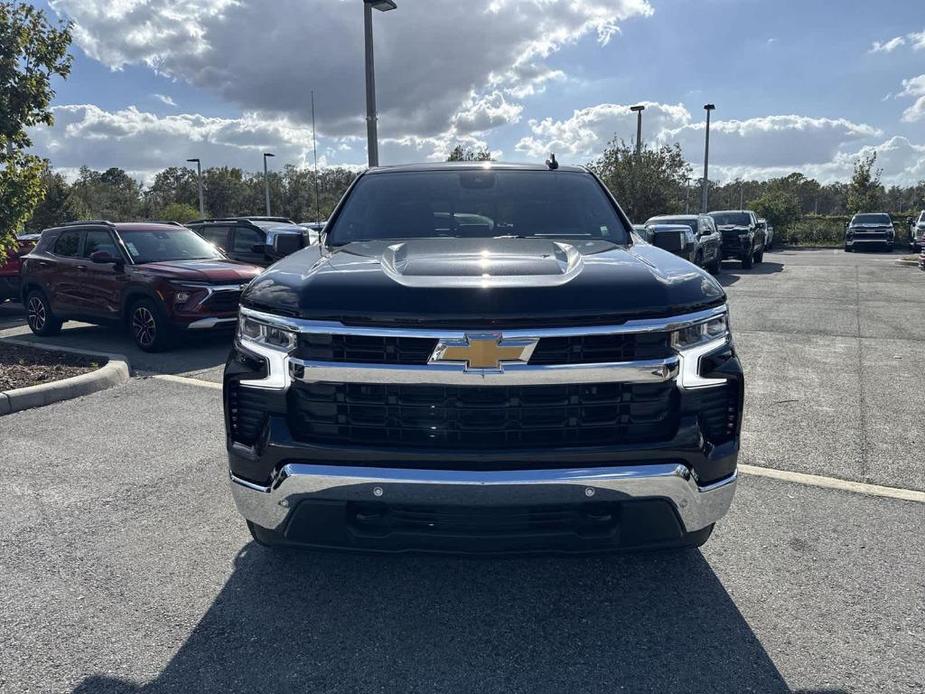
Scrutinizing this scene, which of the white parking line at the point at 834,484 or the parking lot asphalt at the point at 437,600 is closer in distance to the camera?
the parking lot asphalt at the point at 437,600

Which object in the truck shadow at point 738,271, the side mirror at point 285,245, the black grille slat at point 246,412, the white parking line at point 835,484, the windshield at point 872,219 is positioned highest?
the windshield at point 872,219

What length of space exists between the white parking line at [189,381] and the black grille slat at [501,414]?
4619mm

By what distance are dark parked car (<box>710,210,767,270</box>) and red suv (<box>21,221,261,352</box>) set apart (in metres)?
16.3

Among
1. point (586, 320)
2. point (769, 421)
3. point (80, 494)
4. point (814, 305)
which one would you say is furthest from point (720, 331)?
point (814, 305)

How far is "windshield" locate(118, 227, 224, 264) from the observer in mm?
9430

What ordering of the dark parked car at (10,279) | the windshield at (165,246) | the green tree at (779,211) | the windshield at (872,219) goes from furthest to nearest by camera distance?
the green tree at (779,211) → the windshield at (872,219) → the dark parked car at (10,279) → the windshield at (165,246)

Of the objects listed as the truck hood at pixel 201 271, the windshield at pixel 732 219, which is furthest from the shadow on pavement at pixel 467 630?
the windshield at pixel 732 219

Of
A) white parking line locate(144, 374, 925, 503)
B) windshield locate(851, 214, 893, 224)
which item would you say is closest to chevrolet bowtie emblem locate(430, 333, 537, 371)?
white parking line locate(144, 374, 925, 503)

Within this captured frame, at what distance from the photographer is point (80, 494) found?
4070mm

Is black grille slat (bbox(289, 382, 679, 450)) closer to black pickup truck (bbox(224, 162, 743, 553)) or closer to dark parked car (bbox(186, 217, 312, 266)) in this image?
black pickup truck (bbox(224, 162, 743, 553))

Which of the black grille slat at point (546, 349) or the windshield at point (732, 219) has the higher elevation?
the windshield at point (732, 219)

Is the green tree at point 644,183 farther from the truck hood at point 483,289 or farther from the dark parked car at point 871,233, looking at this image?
the truck hood at point 483,289

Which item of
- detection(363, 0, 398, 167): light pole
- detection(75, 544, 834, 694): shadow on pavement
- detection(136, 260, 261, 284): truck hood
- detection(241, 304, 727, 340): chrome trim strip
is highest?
detection(363, 0, 398, 167): light pole

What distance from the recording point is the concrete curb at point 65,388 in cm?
595
